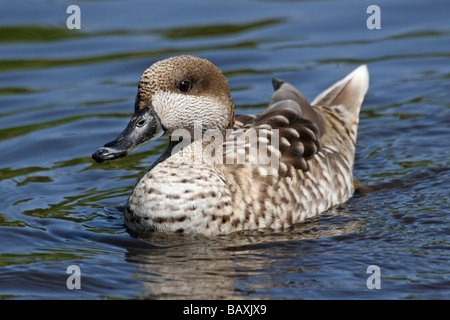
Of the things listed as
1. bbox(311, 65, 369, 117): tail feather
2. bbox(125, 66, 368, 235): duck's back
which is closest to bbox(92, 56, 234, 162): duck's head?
bbox(125, 66, 368, 235): duck's back

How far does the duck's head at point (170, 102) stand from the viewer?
26.0 feet

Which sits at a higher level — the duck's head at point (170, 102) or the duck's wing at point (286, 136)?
the duck's head at point (170, 102)

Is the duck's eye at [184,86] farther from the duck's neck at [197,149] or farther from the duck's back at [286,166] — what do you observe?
the duck's back at [286,166]

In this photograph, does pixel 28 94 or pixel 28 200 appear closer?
pixel 28 200

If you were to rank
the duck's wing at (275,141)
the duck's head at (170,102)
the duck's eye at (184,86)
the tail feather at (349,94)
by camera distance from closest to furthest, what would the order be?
the duck's head at (170,102) < the duck's eye at (184,86) < the duck's wing at (275,141) < the tail feather at (349,94)

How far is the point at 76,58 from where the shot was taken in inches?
569

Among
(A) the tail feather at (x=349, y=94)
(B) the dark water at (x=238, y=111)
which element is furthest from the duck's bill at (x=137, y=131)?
(A) the tail feather at (x=349, y=94)

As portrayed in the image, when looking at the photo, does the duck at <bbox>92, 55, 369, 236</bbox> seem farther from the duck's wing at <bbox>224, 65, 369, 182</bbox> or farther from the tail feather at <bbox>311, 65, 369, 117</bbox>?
the tail feather at <bbox>311, 65, 369, 117</bbox>

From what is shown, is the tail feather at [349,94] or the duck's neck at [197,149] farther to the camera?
the tail feather at [349,94]

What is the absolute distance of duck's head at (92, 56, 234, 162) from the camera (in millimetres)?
→ 7934

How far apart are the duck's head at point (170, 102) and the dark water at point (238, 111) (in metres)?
0.98

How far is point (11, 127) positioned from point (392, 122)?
5.42 meters
